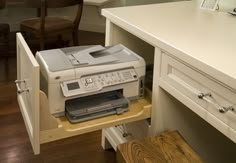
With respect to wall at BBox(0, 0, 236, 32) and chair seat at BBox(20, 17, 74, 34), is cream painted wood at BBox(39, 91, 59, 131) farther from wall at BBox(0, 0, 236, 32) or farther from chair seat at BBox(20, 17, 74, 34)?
wall at BBox(0, 0, 236, 32)

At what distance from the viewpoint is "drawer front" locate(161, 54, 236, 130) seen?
1.14 metres

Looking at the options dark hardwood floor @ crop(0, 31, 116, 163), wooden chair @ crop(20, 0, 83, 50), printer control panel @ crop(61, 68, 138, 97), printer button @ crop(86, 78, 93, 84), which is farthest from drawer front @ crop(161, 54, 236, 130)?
wooden chair @ crop(20, 0, 83, 50)

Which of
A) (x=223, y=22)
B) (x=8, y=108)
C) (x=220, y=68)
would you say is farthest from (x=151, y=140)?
(x=8, y=108)

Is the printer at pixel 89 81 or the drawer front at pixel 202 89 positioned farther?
the printer at pixel 89 81

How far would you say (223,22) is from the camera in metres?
1.71

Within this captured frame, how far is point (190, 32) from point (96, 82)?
446 millimetres

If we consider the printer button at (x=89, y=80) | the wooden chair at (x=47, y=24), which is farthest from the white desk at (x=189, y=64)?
the wooden chair at (x=47, y=24)

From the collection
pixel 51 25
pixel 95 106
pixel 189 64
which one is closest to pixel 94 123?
pixel 95 106

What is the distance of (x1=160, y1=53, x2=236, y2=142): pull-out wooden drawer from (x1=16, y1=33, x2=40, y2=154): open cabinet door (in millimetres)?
515

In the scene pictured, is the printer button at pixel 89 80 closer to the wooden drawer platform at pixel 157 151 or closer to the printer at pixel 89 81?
the printer at pixel 89 81

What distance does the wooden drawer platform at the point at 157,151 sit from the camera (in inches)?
52.3

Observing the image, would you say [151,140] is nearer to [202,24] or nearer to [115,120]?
[115,120]

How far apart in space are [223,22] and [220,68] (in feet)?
2.09

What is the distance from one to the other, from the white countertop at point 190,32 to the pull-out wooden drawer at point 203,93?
0.13ft
